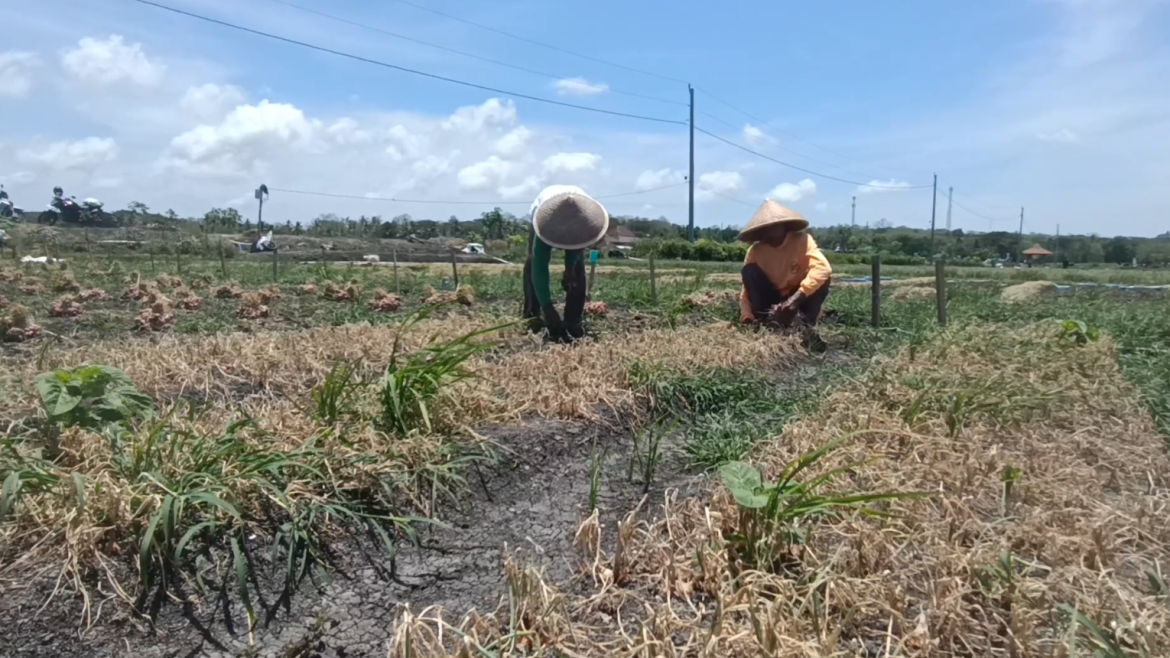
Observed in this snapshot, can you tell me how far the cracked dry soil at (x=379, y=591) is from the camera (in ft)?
6.34

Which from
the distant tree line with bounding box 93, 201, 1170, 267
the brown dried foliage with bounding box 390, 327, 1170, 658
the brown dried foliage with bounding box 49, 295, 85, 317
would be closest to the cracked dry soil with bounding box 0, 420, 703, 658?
the brown dried foliage with bounding box 390, 327, 1170, 658

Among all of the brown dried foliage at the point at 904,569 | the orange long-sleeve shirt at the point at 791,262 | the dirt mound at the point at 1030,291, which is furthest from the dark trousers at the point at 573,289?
the dirt mound at the point at 1030,291

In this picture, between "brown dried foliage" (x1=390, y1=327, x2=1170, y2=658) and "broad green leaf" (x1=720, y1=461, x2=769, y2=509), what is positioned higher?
"broad green leaf" (x1=720, y1=461, x2=769, y2=509)

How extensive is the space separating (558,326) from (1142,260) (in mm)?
37654

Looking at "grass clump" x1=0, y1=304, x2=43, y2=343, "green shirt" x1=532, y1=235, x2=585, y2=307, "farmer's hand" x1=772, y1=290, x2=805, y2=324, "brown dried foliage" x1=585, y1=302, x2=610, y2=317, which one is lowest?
"grass clump" x1=0, y1=304, x2=43, y2=343

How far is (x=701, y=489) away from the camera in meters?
2.82

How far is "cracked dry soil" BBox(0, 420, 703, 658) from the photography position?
1.93m

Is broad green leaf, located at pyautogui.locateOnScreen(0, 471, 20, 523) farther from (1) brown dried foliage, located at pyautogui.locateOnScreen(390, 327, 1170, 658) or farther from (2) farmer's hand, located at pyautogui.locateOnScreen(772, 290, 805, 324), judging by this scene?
(2) farmer's hand, located at pyautogui.locateOnScreen(772, 290, 805, 324)

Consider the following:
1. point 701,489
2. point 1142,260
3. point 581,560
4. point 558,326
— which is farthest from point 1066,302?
point 1142,260

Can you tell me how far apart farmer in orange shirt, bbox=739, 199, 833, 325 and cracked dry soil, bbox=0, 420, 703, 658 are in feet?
11.3

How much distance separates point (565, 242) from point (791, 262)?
1943mm

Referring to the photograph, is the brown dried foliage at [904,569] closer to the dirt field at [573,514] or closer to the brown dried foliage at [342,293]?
the dirt field at [573,514]

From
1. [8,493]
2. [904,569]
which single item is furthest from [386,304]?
[904,569]

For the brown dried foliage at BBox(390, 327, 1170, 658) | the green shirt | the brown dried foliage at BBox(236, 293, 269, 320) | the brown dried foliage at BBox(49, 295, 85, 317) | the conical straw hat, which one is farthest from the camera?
the brown dried foliage at BBox(236, 293, 269, 320)
